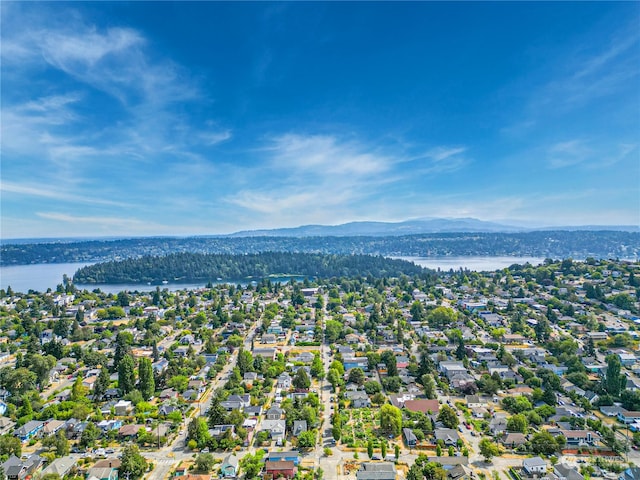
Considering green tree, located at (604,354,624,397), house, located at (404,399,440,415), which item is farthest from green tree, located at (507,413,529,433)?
green tree, located at (604,354,624,397)

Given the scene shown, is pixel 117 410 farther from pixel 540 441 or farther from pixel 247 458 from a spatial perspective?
pixel 540 441

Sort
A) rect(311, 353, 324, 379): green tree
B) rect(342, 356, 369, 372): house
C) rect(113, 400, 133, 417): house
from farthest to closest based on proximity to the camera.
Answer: rect(342, 356, 369, 372): house < rect(311, 353, 324, 379): green tree < rect(113, 400, 133, 417): house

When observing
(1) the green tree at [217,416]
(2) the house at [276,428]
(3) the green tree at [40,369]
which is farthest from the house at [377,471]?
(3) the green tree at [40,369]

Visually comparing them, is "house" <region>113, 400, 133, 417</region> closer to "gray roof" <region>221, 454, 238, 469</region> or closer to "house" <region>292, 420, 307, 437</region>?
"gray roof" <region>221, 454, 238, 469</region>

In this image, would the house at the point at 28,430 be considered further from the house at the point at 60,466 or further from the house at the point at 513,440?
the house at the point at 513,440

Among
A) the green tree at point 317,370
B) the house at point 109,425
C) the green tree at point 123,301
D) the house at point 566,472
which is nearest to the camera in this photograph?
the house at point 566,472

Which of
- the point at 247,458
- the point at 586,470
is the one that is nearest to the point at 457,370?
the point at 586,470
